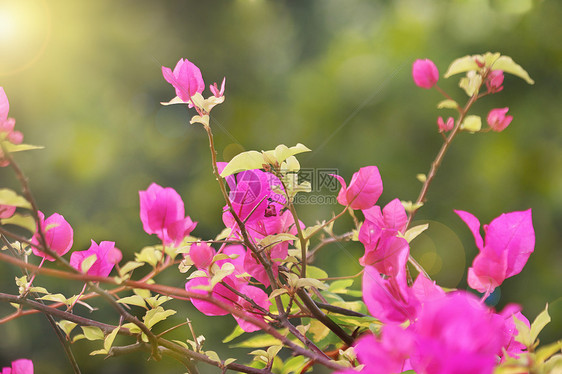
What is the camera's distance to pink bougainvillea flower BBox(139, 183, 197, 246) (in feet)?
1.14

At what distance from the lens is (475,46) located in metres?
1.79

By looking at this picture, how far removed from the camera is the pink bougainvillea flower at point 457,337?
18 cm

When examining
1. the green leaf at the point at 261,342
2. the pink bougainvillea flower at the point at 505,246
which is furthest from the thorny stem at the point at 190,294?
the green leaf at the point at 261,342

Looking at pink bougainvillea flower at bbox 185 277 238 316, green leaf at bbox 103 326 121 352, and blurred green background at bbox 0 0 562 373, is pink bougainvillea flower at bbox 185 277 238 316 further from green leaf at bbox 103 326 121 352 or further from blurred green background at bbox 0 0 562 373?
blurred green background at bbox 0 0 562 373

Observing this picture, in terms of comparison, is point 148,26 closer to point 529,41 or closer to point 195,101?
point 529,41

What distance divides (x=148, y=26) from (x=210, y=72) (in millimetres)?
364

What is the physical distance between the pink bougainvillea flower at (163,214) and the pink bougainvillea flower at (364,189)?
0.39ft

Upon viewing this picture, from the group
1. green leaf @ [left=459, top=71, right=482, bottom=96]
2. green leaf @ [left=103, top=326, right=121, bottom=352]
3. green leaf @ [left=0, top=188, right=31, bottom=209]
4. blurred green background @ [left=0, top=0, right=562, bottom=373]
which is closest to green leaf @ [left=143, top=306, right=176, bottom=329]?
green leaf @ [left=103, top=326, right=121, bottom=352]

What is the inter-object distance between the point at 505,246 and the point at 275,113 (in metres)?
1.75

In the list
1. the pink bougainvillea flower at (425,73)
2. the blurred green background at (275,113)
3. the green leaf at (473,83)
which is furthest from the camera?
the blurred green background at (275,113)

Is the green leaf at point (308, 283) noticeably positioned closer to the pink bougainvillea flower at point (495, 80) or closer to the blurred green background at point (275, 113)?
the pink bougainvillea flower at point (495, 80)

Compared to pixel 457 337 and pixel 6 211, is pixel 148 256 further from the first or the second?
pixel 457 337

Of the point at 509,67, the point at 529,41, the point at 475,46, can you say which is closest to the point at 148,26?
the point at 475,46

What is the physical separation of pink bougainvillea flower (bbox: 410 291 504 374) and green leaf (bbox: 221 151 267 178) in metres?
0.16
